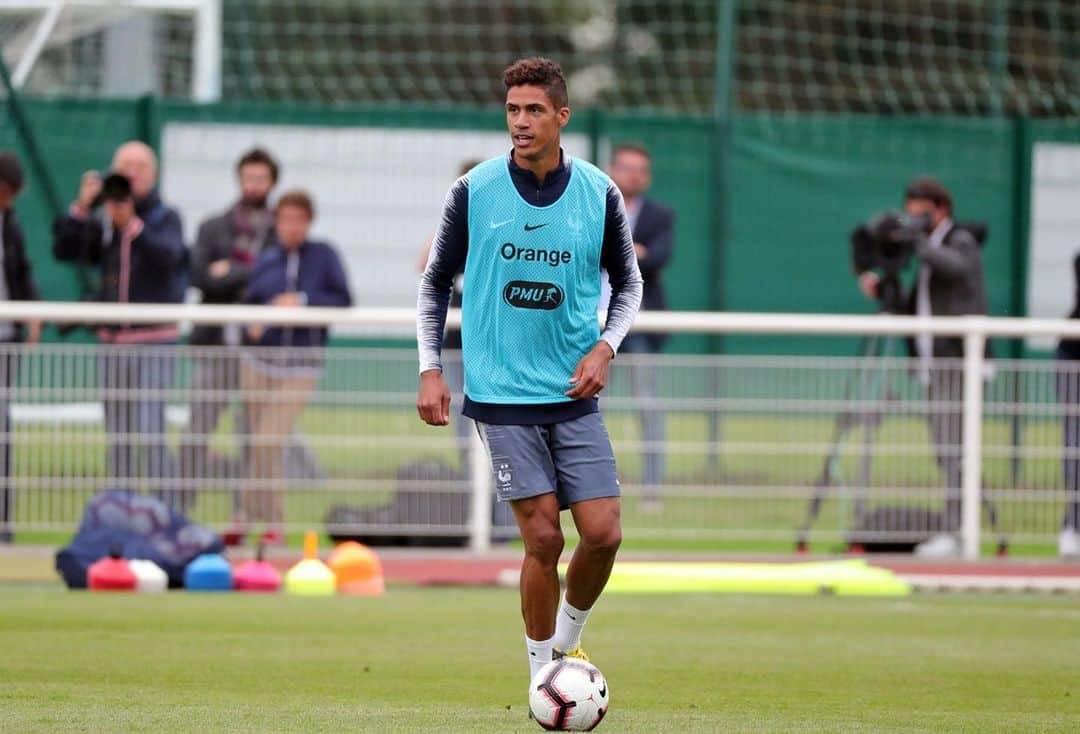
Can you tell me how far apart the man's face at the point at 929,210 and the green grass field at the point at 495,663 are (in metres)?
2.73

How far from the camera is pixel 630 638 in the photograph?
8.79m

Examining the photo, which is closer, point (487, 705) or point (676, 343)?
point (487, 705)

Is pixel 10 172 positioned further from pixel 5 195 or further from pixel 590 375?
pixel 590 375

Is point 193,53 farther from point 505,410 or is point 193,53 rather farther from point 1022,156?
point 505,410

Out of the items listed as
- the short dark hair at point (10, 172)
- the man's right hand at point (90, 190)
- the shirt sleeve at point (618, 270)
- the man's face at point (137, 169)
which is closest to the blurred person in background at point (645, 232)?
the man's face at point (137, 169)

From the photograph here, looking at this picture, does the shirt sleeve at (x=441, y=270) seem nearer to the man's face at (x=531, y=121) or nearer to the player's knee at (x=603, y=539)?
the man's face at (x=531, y=121)

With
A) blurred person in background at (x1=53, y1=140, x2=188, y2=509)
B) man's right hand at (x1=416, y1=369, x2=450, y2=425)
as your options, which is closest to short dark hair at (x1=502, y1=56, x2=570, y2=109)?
man's right hand at (x1=416, y1=369, x2=450, y2=425)

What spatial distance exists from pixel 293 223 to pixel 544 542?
6235 millimetres

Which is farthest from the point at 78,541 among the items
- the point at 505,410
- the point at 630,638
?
the point at 505,410

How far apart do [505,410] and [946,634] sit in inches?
138

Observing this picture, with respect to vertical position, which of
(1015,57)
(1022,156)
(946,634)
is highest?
(1015,57)

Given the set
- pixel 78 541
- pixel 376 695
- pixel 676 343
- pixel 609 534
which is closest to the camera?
pixel 609 534

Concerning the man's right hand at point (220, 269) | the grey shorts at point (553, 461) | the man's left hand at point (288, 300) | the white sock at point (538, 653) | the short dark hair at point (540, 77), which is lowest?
the white sock at point (538, 653)

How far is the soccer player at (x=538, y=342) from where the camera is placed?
6.35 meters
